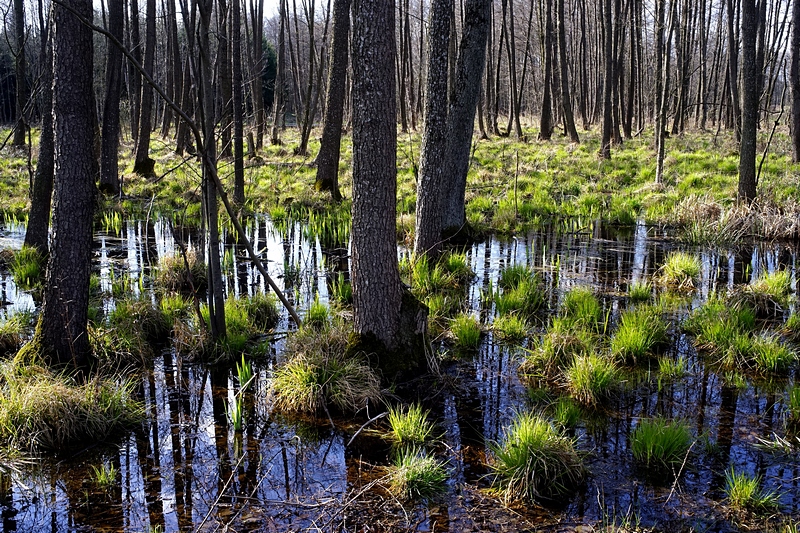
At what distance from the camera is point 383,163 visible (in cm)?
523

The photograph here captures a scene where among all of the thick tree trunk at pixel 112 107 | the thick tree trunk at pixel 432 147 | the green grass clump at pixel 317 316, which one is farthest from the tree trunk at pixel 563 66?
the green grass clump at pixel 317 316

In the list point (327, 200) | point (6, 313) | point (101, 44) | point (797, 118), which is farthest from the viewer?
point (101, 44)

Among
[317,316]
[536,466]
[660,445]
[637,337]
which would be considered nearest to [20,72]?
[317,316]

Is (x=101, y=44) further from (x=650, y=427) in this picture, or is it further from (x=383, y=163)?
(x=650, y=427)

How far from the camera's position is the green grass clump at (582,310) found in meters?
6.61

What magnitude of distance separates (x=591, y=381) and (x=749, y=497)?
160 cm

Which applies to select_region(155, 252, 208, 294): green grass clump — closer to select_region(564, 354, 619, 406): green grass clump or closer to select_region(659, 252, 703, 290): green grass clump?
select_region(564, 354, 619, 406): green grass clump

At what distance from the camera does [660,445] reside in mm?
4168

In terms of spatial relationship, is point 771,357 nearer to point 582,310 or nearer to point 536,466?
point 582,310

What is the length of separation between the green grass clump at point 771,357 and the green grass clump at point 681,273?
7.73 ft

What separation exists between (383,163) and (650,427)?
2.72 metres

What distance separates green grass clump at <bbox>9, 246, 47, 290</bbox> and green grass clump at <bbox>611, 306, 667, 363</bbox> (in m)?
6.76

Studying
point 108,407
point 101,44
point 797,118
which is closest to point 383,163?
point 108,407

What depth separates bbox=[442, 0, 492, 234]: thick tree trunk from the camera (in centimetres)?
Answer: 862
